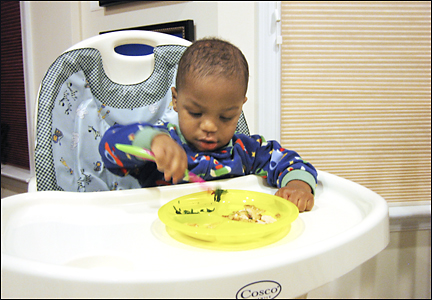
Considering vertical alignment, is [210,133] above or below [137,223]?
above

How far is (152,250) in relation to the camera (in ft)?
1.60

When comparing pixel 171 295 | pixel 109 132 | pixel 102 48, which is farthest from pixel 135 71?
pixel 171 295

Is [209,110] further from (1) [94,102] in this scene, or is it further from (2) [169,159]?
(1) [94,102]

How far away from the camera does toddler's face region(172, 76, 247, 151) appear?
78 cm

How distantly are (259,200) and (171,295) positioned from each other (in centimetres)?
36

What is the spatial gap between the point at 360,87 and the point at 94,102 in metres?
1.27

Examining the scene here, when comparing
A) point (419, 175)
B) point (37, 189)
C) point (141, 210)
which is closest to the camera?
point (141, 210)

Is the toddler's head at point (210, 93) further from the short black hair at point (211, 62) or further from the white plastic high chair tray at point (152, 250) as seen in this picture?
the white plastic high chair tray at point (152, 250)

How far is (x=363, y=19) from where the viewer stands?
61.6 inches

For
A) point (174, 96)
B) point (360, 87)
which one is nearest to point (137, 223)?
point (174, 96)

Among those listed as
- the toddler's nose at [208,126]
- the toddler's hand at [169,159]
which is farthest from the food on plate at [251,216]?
the toddler's nose at [208,126]

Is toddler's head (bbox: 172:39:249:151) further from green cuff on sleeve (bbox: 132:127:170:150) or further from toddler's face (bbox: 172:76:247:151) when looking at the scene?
green cuff on sleeve (bbox: 132:127:170:150)

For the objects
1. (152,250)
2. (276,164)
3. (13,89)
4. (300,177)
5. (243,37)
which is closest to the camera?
(152,250)

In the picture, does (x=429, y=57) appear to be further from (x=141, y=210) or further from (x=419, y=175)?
(x=141, y=210)
